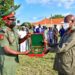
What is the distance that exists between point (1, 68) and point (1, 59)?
0.18 metres

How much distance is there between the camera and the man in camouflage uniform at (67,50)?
649 cm

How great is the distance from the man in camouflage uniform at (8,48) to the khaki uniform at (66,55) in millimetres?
783

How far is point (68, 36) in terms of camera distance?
21.7ft

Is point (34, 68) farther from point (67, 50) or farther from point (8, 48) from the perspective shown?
point (67, 50)

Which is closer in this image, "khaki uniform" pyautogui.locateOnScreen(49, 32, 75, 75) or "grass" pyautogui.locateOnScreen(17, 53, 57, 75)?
"khaki uniform" pyautogui.locateOnScreen(49, 32, 75, 75)

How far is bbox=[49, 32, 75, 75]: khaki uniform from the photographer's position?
21.3ft

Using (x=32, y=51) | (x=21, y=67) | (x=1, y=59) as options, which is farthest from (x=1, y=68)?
(x=21, y=67)

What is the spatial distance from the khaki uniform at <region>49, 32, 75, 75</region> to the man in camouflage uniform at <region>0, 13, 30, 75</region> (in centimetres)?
78

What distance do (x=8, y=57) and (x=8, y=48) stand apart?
10.4 inches

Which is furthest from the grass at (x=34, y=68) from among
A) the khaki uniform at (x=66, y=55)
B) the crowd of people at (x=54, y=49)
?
the khaki uniform at (x=66, y=55)

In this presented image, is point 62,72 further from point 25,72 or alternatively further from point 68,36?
point 25,72

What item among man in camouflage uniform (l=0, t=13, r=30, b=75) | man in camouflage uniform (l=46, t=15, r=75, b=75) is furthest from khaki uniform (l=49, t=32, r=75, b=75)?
man in camouflage uniform (l=0, t=13, r=30, b=75)

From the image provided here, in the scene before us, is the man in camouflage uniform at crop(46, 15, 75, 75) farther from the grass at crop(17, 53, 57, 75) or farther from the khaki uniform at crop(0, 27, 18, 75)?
the grass at crop(17, 53, 57, 75)

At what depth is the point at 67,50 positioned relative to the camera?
6547 millimetres
